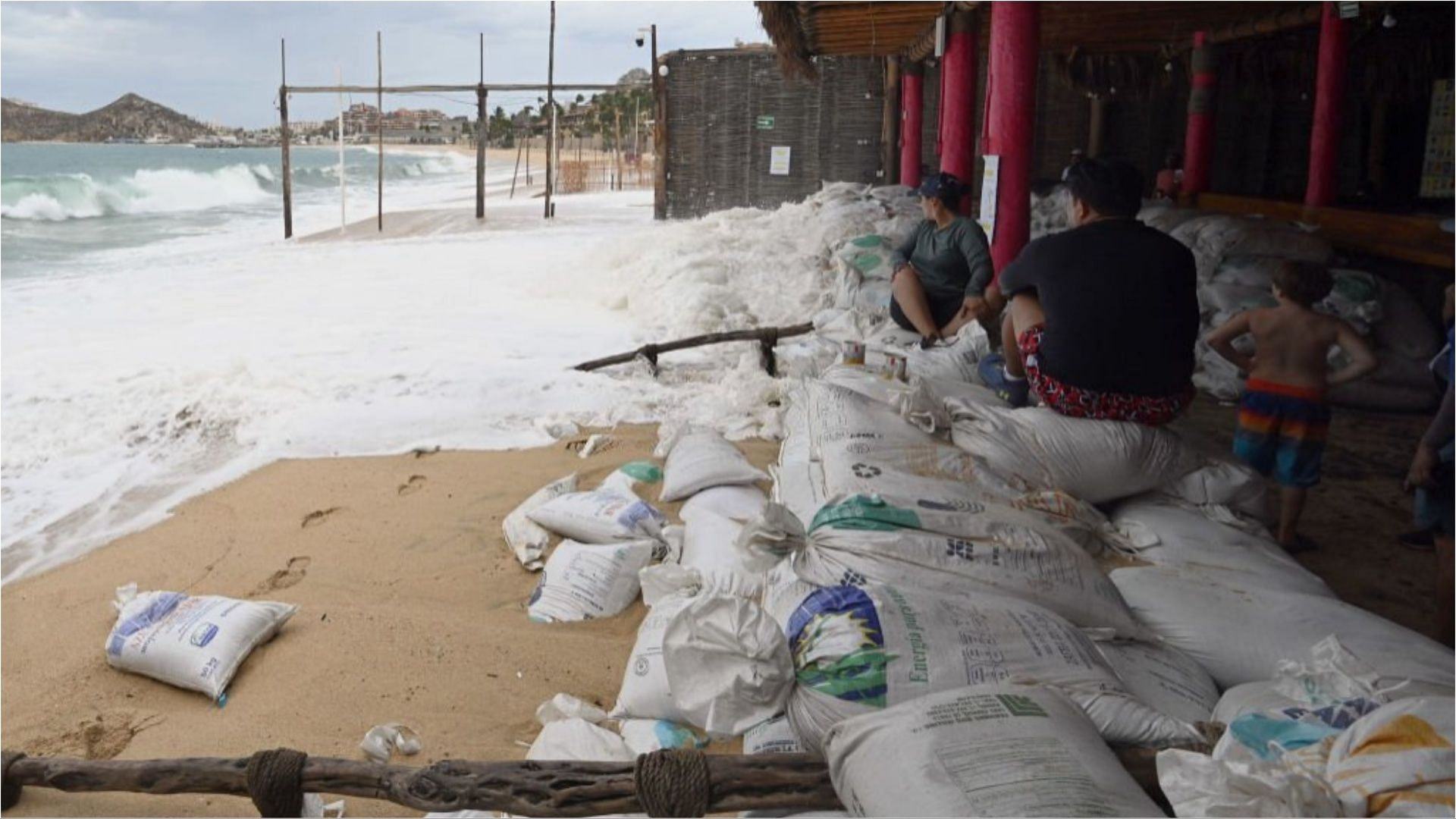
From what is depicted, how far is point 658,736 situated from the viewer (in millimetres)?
1996

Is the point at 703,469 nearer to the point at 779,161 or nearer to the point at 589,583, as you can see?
the point at 589,583

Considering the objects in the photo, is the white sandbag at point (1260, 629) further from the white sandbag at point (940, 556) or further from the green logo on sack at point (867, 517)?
the green logo on sack at point (867, 517)

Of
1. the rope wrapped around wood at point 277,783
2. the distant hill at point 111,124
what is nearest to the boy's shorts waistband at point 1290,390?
the rope wrapped around wood at point 277,783

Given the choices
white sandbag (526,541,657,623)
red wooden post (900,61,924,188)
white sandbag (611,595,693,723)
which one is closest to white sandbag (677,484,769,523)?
white sandbag (526,541,657,623)

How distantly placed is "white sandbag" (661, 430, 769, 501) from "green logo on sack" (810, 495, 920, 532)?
107cm

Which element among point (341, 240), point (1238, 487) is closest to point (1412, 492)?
point (1238, 487)

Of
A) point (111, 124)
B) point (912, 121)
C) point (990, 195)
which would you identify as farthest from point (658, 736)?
point (111, 124)

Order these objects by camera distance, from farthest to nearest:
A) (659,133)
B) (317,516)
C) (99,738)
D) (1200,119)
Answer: (659,133), (1200,119), (317,516), (99,738)

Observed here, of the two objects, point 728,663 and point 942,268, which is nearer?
point 728,663

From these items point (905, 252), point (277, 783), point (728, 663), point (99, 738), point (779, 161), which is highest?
point (779, 161)

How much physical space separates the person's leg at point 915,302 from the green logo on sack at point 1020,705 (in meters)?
3.22

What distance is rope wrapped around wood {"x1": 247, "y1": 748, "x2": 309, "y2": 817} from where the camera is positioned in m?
1.70

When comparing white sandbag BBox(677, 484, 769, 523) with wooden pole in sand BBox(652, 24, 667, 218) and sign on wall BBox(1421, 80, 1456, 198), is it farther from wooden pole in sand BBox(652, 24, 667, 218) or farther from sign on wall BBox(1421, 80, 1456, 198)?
wooden pole in sand BBox(652, 24, 667, 218)

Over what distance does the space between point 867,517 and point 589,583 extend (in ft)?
3.03
